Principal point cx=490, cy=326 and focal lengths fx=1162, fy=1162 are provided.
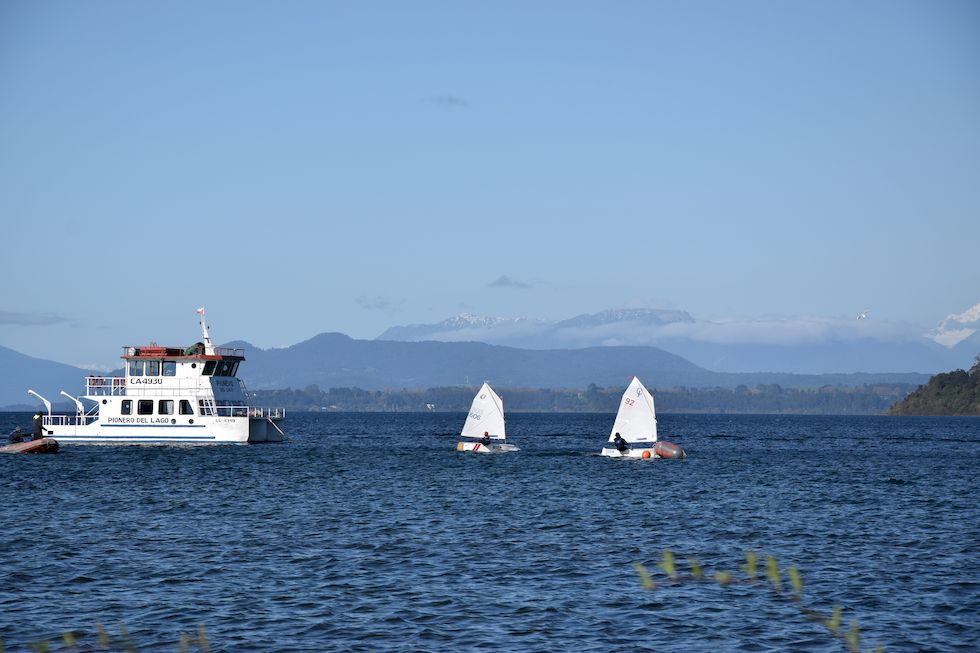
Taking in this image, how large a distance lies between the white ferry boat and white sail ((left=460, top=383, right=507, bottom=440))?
19.4 meters

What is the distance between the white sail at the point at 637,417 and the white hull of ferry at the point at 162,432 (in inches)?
1247

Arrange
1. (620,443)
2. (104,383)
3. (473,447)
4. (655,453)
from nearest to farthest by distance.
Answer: (620,443) → (655,453) → (104,383) → (473,447)

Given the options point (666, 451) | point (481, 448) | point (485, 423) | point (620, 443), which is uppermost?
point (485, 423)

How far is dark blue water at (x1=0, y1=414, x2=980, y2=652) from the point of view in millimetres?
27969

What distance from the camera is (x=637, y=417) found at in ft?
297

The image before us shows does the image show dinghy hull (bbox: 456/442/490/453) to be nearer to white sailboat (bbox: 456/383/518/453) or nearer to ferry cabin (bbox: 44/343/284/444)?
white sailboat (bbox: 456/383/518/453)

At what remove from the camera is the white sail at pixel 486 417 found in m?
97.1

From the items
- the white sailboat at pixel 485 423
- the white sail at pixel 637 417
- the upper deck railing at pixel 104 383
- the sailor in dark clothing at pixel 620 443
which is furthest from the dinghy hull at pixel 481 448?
the upper deck railing at pixel 104 383

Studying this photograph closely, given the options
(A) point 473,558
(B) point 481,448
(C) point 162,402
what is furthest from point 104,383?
(A) point 473,558

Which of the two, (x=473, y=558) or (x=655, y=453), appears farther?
(x=655, y=453)

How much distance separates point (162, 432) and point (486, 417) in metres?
27.0

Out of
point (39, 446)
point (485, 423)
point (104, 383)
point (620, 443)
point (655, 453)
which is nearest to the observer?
point (39, 446)

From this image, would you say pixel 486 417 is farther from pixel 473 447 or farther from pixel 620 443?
pixel 620 443

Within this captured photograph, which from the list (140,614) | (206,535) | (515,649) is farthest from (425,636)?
(206,535)
